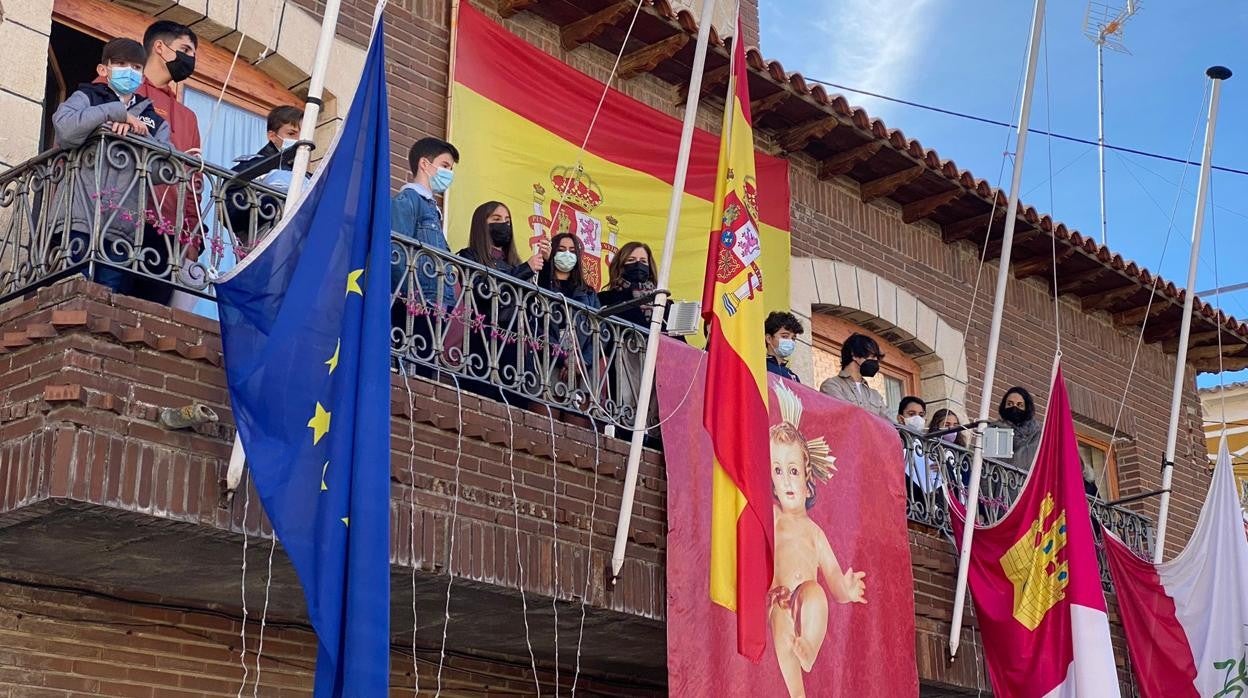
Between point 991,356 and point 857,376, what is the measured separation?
922 millimetres

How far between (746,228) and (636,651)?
2.68 metres

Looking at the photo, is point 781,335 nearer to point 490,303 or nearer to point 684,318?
point 684,318

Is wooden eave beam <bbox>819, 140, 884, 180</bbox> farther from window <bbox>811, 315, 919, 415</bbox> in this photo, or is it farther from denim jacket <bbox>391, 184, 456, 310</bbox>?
denim jacket <bbox>391, 184, 456, 310</bbox>

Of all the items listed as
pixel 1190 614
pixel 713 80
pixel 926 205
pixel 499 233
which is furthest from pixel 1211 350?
pixel 499 233

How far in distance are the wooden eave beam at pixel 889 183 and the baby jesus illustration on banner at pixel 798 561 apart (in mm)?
4476

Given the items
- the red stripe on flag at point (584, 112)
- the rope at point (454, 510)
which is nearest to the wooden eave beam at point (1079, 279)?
the red stripe on flag at point (584, 112)

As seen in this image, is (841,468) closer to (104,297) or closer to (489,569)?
(489,569)

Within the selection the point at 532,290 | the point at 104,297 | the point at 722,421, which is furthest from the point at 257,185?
the point at 722,421

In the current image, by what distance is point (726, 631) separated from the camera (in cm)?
916

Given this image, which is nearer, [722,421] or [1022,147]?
[722,421]

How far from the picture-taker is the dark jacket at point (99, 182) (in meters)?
7.29

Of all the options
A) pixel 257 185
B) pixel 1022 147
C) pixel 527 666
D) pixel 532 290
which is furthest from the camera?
pixel 1022 147

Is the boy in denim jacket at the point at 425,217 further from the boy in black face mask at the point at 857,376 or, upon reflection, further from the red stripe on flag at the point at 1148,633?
the red stripe on flag at the point at 1148,633

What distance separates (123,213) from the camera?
288 inches
